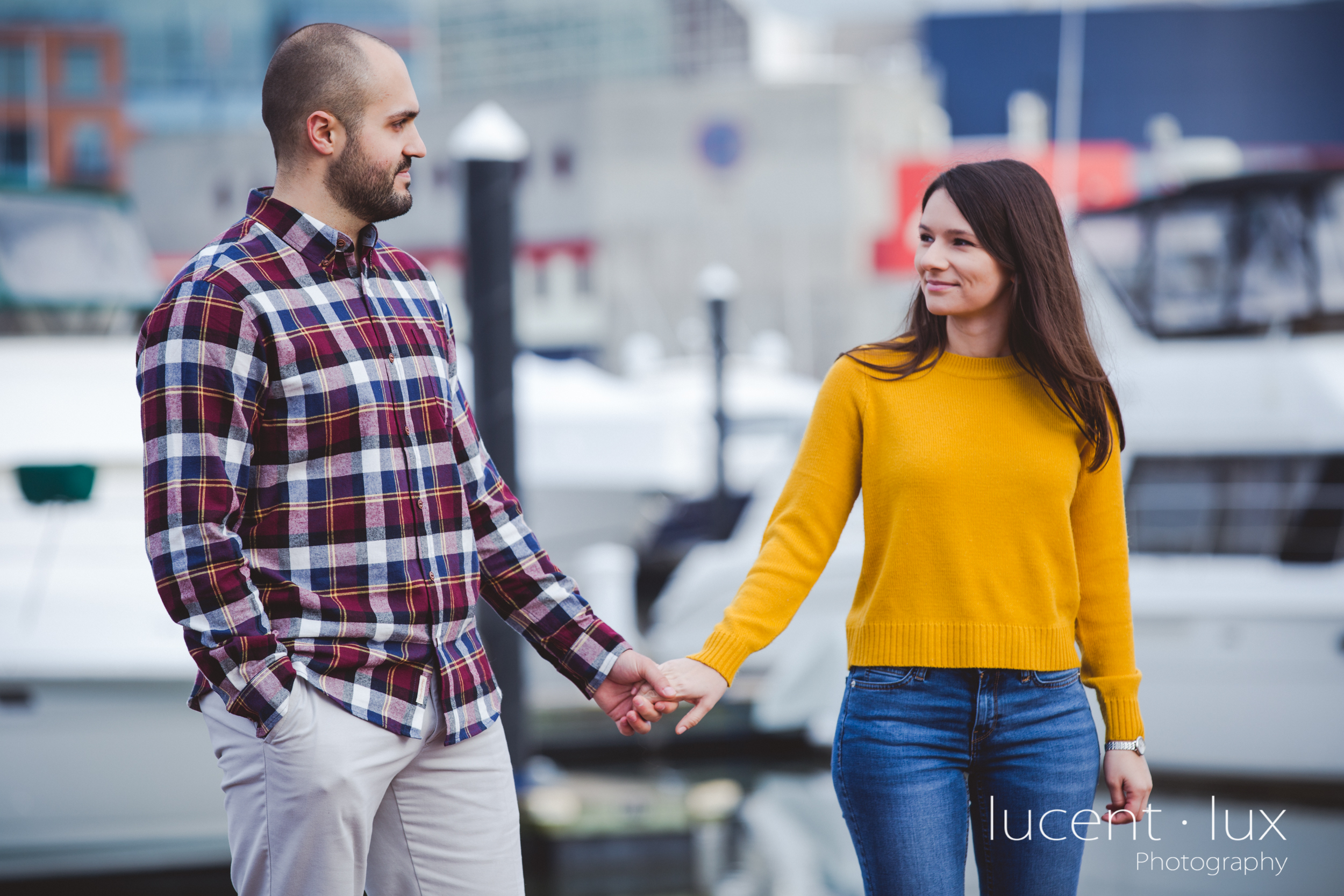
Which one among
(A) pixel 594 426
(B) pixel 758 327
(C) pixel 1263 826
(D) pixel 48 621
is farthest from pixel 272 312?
(B) pixel 758 327

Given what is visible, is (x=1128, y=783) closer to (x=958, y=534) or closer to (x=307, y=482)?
(x=958, y=534)

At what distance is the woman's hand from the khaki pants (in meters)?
0.88

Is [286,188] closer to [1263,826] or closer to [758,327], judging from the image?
[1263,826]

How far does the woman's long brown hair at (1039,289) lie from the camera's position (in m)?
1.65

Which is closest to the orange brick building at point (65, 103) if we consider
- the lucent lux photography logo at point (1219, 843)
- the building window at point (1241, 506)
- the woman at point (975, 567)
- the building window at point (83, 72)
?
the building window at point (83, 72)

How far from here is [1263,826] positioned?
5367 millimetres

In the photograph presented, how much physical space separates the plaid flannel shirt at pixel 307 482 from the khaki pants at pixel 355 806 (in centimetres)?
4

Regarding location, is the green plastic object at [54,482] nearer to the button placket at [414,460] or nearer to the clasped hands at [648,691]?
the clasped hands at [648,691]

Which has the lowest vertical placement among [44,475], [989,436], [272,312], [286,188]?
[44,475]

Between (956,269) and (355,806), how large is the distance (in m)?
1.10

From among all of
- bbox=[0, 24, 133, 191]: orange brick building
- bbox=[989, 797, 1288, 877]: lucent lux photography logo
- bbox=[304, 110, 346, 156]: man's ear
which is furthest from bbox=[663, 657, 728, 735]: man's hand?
bbox=[0, 24, 133, 191]: orange brick building

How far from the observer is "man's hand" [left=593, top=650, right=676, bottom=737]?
5.91 ft

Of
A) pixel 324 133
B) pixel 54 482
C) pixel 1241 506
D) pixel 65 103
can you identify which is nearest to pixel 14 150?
pixel 65 103

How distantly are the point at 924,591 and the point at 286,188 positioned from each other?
104 centimetres
